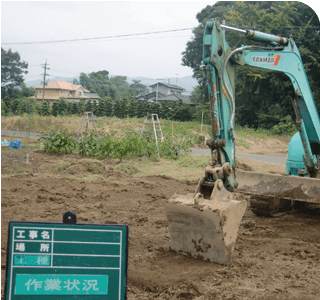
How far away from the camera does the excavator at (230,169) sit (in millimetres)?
3703

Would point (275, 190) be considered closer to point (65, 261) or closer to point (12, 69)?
point (65, 261)

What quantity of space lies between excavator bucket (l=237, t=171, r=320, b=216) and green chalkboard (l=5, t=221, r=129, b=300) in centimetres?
391

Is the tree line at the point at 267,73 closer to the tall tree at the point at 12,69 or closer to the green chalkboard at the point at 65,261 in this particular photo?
the green chalkboard at the point at 65,261

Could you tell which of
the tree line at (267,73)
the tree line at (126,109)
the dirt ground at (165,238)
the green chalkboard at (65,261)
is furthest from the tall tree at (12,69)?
the green chalkboard at (65,261)

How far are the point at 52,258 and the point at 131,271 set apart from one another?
1787 mm

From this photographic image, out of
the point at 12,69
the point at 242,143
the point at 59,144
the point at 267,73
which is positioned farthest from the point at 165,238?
the point at 12,69

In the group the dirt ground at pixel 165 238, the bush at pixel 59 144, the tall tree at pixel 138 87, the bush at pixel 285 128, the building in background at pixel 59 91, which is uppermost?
the tall tree at pixel 138 87

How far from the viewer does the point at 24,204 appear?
248 inches

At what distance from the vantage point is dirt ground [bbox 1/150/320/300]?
331 centimetres

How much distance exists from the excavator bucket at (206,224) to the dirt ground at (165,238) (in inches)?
5.1

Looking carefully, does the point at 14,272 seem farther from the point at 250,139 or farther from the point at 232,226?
the point at 250,139

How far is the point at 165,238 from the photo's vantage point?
4750 millimetres

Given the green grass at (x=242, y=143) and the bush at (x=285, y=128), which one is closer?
the green grass at (x=242, y=143)

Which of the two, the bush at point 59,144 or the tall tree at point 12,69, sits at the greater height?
the tall tree at point 12,69
